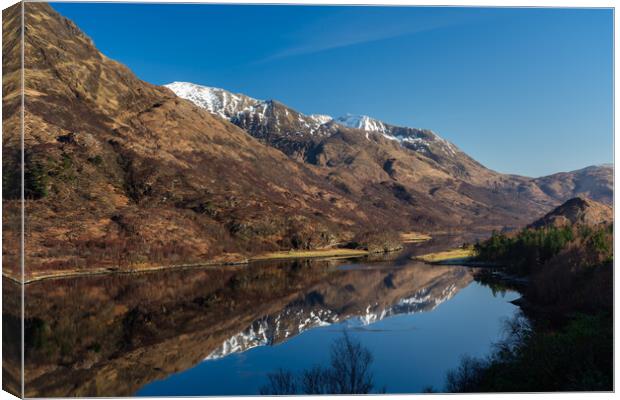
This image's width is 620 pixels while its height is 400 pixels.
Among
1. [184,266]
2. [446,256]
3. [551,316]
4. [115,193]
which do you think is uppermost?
[115,193]

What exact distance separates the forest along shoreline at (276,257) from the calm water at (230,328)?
13.8ft

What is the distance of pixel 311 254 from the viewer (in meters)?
148

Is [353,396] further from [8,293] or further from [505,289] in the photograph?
[505,289]

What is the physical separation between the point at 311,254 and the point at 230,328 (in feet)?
305

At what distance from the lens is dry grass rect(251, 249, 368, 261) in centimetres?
13870

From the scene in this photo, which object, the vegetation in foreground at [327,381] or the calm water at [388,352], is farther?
the calm water at [388,352]

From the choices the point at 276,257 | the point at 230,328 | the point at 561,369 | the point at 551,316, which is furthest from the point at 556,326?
the point at 276,257

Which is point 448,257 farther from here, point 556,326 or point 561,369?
point 561,369

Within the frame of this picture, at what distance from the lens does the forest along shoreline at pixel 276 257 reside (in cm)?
9150

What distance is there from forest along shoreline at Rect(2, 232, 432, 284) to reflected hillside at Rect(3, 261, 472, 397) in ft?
15.6

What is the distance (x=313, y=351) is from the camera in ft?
144

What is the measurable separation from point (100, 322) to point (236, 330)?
1570cm

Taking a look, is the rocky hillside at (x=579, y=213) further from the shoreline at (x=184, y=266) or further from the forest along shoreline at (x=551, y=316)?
the shoreline at (x=184, y=266)

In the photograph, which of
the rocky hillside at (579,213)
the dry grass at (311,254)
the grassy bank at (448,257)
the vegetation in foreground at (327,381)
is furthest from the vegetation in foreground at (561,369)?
the rocky hillside at (579,213)
